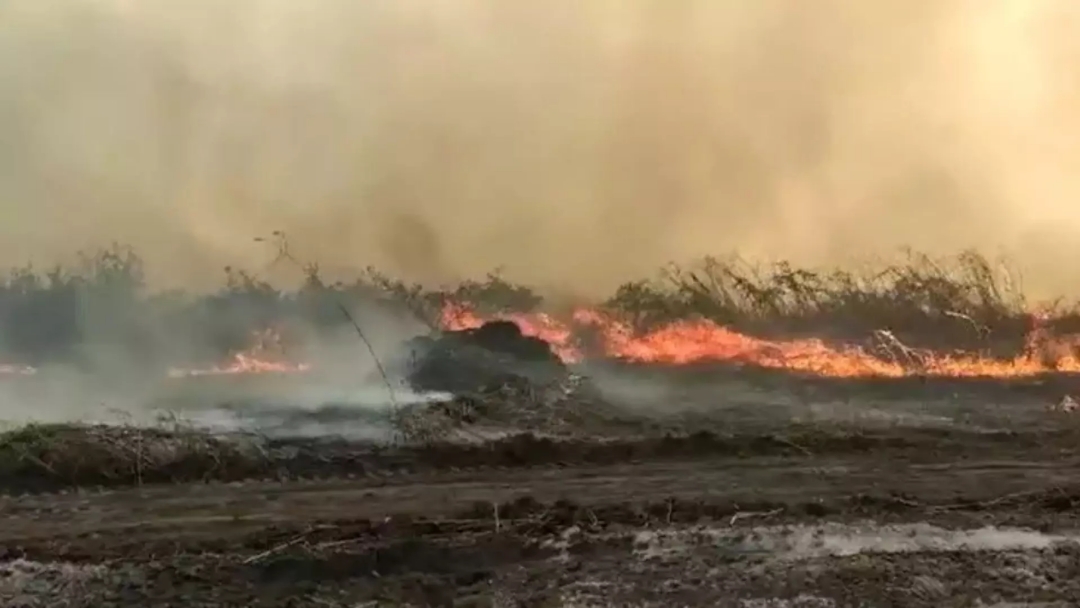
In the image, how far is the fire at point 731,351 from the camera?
340 inches

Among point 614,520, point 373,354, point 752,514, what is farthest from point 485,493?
point 373,354

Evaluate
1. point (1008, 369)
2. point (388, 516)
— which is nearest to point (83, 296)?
point (388, 516)

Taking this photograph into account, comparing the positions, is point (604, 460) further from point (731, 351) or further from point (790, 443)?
point (731, 351)

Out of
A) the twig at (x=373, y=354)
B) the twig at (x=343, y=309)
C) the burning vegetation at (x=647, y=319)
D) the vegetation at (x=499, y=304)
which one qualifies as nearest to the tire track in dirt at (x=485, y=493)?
the twig at (x=373, y=354)

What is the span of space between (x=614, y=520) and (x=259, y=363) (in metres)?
3.44

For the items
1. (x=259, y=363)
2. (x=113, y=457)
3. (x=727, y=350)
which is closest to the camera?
(x=113, y=457)

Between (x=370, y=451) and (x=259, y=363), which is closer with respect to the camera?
(x=370, y=451)

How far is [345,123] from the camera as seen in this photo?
9.00 meters

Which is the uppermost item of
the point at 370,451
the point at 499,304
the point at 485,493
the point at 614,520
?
the point at 499,304

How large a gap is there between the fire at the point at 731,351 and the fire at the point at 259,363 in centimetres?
131

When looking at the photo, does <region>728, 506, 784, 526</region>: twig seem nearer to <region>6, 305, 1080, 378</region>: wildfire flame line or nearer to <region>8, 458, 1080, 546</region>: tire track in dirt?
<region>8, 458, 1080, 546</region>: tire track in dirt

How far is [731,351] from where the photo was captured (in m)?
8.80

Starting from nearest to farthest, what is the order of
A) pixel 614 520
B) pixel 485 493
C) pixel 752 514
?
pixel 614 520
pixel 752 514
pixel 485 493

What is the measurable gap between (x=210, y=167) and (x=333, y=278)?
4.69 feet
